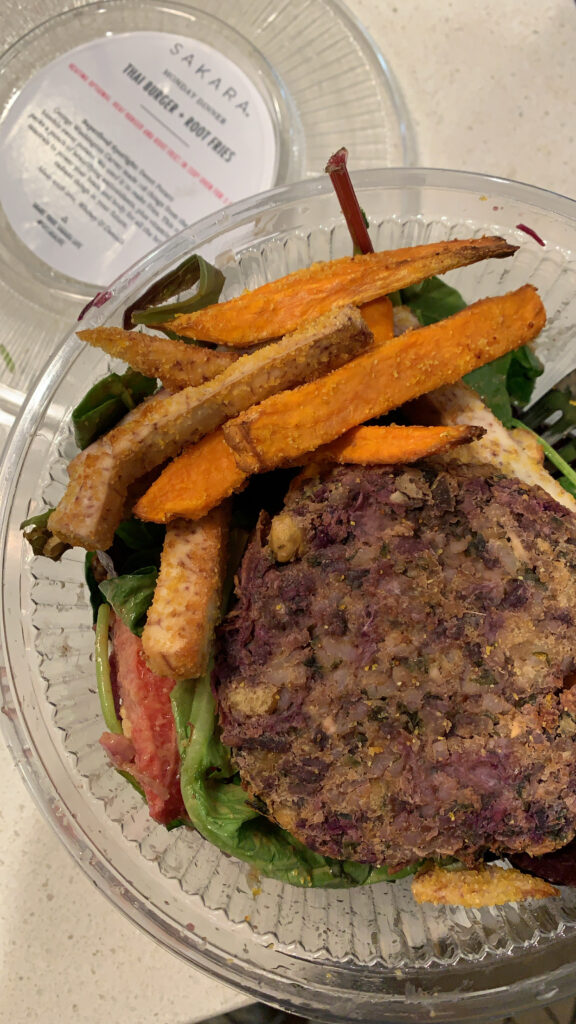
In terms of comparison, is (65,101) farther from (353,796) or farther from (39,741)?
(353,796)

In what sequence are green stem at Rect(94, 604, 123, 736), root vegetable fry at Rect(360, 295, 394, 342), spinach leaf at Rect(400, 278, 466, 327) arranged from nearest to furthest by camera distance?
root vegetable fry at Rect(360, 295, 394, 342) < green stem at Rect(94, 604, 123, 736) < spinach leaf at Rect(400, 278, 466, 327)

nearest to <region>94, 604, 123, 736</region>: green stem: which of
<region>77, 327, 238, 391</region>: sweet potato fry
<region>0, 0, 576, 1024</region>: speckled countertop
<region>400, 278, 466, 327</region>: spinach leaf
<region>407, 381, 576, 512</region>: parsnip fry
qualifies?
<region>77, 327, 238, 391</region>: sweet potato fry

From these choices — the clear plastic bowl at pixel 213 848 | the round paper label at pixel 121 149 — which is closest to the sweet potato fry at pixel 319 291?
the clear plastic bowl at pixel 213 848

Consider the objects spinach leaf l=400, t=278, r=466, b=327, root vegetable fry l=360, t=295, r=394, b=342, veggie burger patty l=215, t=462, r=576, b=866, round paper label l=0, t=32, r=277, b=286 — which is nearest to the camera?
veggie burger patty l=215, t=462, r=576, b=866

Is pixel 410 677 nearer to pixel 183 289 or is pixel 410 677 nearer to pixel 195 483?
pixel 195 483

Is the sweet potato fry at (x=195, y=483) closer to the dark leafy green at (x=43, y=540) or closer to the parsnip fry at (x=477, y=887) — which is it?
the dark leafy green at (x=43, y=540)

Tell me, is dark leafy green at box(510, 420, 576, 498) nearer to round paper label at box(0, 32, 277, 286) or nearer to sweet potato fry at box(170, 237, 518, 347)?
sweet potato fry at box(170, 237, 518, 347)

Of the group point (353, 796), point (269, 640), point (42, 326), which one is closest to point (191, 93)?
point (42, 326)
